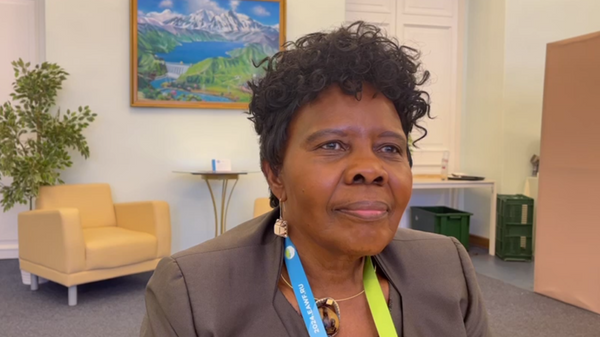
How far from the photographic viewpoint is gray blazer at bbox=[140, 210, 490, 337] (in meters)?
0.92

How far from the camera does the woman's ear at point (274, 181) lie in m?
1.08

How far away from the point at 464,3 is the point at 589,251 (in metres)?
3.41

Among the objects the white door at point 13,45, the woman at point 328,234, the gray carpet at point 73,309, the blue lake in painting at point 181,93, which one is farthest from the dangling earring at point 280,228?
the white door at point 13,45

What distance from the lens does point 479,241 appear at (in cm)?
562

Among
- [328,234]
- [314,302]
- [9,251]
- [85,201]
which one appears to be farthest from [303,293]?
[9,251]

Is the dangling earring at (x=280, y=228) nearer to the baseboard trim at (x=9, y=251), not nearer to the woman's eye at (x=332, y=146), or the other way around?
the woman's eye at (x=332, y=146)

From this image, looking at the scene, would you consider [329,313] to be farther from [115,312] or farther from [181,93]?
[181,93]

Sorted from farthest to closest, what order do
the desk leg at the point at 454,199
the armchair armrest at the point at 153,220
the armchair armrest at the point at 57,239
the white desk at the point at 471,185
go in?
the desk leg at the point at 454,199 → the white desk at the point at 471,185 → the armchair armrest at the point at 153,220 → the armchair armrest at the point at 57,239

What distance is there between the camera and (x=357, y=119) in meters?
0.99

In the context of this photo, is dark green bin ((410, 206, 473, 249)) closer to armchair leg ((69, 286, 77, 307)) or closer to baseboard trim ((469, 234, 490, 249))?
baseboard trim ((469, 234, 490, 249))

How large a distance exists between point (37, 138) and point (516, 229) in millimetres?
4187

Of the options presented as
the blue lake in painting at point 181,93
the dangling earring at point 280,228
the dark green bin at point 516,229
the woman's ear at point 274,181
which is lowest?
the dark green bin at point 516,229

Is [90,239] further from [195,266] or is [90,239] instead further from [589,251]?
[589,251]

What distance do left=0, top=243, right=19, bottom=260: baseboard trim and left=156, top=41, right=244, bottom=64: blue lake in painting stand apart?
226cm
